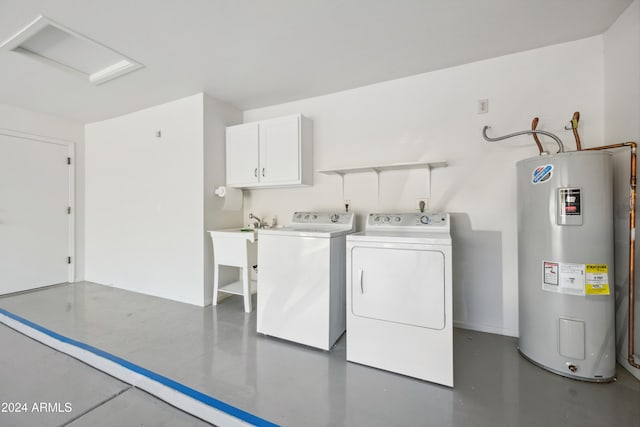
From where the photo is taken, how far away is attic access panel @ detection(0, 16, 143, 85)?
2.11m

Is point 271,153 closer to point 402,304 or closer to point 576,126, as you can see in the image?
point 402,304

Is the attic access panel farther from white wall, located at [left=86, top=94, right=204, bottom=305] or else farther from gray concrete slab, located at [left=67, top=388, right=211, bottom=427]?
gray concrete slab, located at [left=67, top=388, right=211, bottom=427]

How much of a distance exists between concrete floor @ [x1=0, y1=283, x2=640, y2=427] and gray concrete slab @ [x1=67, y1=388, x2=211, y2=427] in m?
0.15

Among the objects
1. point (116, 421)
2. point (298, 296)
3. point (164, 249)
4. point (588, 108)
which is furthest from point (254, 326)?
point (588, 108)

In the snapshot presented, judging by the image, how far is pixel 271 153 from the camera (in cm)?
311

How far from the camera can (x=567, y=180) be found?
1792mm

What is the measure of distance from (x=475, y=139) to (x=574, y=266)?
1274mm

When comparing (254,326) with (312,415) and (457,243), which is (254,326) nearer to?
(312,415)

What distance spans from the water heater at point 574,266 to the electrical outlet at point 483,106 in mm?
770

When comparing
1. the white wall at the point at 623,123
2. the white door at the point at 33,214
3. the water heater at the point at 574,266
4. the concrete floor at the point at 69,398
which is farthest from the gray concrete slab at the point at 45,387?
the white wall at the point at 623,123

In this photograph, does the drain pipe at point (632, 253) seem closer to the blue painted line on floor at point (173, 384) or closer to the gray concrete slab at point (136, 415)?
the blue painted line on floor at point (173, 384)

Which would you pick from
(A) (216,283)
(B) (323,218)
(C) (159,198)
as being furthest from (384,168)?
(C) (159,198)

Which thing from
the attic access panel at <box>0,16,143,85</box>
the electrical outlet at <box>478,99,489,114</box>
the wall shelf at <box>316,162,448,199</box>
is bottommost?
the wall shelf at <box>316,162,448,199</box>

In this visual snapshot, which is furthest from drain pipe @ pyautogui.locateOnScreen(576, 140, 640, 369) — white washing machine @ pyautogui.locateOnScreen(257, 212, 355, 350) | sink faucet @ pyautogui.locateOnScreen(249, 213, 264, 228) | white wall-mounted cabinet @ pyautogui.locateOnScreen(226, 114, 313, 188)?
sink faucet @ pyautogui.locateOnScreen(249, 213, 264, 228)
